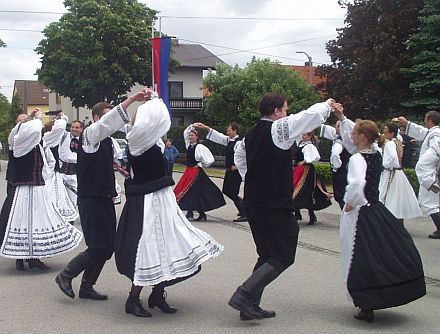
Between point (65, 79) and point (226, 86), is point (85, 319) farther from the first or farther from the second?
point (65, 79)

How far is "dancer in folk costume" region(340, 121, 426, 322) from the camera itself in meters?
5.38

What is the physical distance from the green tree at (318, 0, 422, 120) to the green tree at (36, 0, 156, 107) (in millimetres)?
12176

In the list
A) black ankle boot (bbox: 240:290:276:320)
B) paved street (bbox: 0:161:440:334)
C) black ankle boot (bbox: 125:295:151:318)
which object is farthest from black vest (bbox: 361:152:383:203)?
black ankle boot (bbox: 125:295:151:318)

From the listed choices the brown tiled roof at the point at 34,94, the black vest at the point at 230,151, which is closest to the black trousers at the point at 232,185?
the black vest at the point at 230,151

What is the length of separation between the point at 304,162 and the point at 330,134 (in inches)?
109

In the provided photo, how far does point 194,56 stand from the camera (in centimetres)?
5559

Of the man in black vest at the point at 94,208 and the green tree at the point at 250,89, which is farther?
the green tree at the point at 250,89

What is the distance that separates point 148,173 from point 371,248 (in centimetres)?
196

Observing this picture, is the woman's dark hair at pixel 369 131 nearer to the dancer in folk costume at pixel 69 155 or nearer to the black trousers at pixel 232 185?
the dancer in folk costume at pixel 69 155

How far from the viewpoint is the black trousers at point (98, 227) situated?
6219 millimetres

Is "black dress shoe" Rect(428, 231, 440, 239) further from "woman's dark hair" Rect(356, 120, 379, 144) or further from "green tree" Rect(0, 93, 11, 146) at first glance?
"green tree" Rect(0, 93, 11, 146)

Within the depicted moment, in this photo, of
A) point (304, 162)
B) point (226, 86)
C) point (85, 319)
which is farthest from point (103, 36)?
point (85, 319)

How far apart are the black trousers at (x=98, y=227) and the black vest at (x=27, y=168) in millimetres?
1643

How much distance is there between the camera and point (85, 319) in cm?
573
